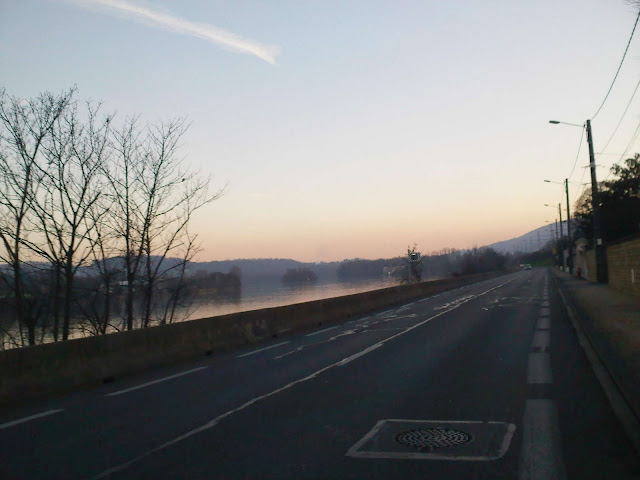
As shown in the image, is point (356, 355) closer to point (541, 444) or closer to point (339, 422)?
point (339, 422)

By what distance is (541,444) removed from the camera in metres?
6.15

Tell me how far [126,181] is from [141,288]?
131 inches

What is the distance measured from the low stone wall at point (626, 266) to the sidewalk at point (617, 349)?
4.67 ft

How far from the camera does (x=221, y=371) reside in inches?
465

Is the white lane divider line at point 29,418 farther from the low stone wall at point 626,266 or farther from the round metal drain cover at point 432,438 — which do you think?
the low stone wall at point 626,266

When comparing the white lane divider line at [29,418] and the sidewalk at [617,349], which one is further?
the white lane divider line at [29,418]

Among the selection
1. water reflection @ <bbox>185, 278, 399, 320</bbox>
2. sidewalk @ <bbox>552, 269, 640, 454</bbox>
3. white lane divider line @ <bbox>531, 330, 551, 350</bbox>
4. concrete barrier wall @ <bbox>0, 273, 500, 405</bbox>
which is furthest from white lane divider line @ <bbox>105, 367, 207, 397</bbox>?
white lane divider line @ <bbox>531, 330, 551, 350</bbox>

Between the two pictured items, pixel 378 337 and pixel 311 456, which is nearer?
pixel 311 456

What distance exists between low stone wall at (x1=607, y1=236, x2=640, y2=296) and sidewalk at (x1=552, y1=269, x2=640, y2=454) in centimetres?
142

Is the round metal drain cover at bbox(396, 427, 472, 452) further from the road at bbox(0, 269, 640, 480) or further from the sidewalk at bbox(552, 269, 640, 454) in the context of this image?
the sidewalk at bbox(552, 269, 640, 454)

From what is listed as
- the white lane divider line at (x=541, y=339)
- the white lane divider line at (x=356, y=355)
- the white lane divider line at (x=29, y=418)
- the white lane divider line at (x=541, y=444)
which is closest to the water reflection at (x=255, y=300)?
the white lane divider line at (x=356, y=355)

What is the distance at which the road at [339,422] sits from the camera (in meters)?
5.62

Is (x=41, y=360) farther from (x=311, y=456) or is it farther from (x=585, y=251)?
(x=585, y=251)

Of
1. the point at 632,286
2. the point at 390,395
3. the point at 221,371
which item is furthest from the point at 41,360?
the point at 632,286
